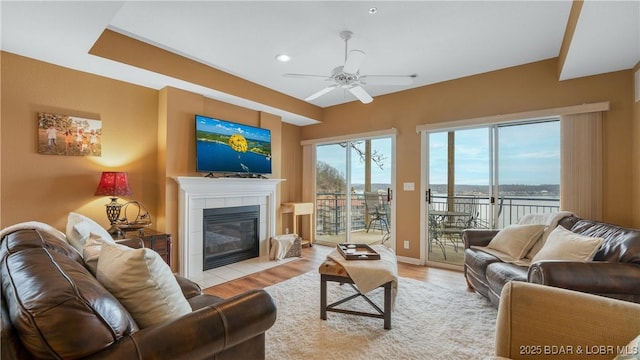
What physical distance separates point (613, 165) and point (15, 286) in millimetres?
4515

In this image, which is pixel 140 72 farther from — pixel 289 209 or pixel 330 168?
pixel 330 168

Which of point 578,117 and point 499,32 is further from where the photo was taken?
point 578,117

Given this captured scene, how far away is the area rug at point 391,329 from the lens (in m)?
1.94

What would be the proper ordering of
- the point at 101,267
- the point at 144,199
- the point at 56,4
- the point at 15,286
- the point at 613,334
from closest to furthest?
the point at 15,286
the point at 613,334
the point at 101,267
the point at 56,4
the point at 144,199

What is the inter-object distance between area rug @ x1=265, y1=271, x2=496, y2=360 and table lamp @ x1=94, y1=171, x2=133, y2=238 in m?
1.79

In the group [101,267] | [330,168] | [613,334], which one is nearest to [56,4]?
[101,267]

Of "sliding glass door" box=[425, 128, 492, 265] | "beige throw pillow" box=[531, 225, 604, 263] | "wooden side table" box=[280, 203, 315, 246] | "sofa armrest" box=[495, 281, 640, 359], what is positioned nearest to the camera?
"sofa armrest" box=[495, 281, 640, 359]

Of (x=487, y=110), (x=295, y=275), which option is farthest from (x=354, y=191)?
(x=487, y=110)

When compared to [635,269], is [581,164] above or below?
above

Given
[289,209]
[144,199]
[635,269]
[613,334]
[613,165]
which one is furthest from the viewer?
[289,209]

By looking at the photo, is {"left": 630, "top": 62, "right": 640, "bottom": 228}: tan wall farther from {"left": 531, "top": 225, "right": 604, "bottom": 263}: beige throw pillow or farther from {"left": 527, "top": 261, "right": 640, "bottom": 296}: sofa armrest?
{"left": 527, "top": 261, "right": 640, "bottom": 296}: sofa armrest

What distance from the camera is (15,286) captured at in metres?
0.92

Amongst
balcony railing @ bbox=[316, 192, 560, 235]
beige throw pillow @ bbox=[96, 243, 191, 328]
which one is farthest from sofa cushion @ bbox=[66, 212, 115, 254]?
balcony railing @ bbox=[316, 192, 560, 235]

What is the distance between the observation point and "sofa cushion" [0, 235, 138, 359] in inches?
30.6
